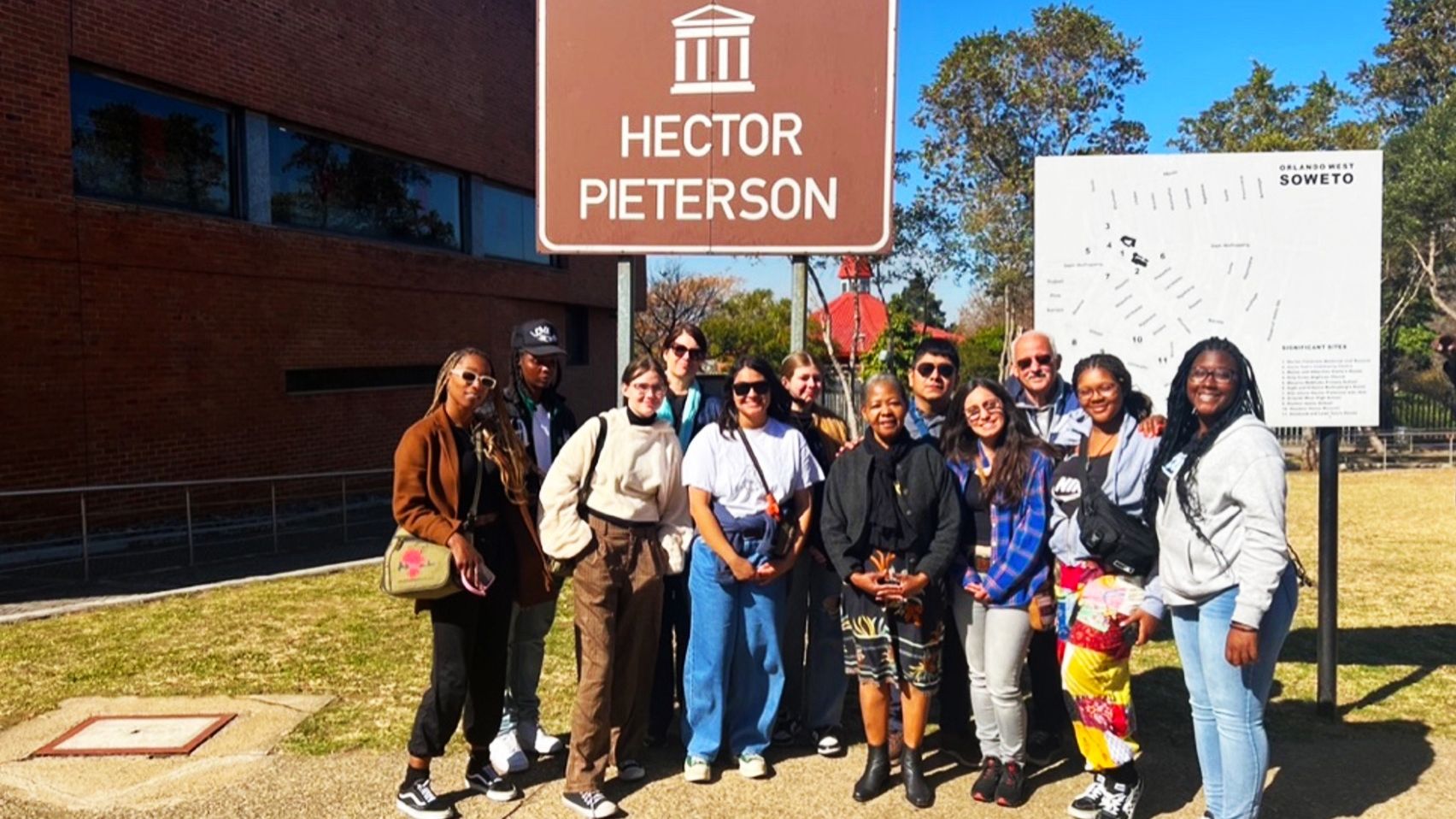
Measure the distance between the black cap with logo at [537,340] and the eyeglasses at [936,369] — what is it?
4.82 feet

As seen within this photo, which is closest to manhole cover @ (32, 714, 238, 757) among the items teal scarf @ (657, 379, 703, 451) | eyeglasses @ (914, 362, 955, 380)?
teal scarf @ (657, 379, 703, 451)

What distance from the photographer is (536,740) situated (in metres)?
4.14

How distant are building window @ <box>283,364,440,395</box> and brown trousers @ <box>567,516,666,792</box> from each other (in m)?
10.6

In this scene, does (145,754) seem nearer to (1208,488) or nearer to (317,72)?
(1208,488)

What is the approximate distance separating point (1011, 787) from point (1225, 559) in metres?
1.20

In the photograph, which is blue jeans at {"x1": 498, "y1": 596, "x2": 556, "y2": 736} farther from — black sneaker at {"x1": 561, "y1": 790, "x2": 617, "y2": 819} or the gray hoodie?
the gray hoodie

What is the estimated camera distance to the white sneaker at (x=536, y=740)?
4.11 meters

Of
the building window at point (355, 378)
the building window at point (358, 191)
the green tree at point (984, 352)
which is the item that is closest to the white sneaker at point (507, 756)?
the building window at point (355, 378)

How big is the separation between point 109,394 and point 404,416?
4.98m

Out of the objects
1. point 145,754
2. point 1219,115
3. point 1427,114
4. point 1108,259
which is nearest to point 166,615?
point 145,754

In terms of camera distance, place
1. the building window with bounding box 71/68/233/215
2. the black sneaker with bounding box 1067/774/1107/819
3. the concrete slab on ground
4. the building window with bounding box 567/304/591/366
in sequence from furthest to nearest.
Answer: the building window with bounding box 567/304/591/366 < the building window with bounding box 71/68/233/215 < the concrete slab on ground < the black sneaker with bounding box 1067/774/1107/819

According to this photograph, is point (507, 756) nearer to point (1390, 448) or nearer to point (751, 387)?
point (751, 387)

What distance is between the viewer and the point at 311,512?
43.1 ft

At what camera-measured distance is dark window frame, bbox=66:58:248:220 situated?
10172 mm
